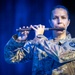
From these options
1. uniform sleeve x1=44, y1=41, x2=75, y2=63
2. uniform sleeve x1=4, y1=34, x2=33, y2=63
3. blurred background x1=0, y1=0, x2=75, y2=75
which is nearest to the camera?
uniform sleeve x1=44, y1=41, x2=75, y2=63

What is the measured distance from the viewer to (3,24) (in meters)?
2.84

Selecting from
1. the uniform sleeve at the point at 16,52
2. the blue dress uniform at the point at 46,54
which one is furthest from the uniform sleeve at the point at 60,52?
the uniform sleeve at the point at 16,52

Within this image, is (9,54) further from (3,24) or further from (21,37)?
(3,24)

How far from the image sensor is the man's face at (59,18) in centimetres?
233

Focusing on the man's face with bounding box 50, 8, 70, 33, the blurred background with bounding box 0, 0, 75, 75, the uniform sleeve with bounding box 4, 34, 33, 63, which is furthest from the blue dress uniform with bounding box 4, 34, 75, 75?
the blurred background with bounding box 0, 0, 75, 75

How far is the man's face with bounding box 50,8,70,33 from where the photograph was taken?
2.33 meters

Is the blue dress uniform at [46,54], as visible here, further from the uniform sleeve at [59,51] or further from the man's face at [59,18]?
the man's face at [59,18]

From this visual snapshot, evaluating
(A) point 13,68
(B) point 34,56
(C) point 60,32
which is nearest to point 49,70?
(B) point 34,56

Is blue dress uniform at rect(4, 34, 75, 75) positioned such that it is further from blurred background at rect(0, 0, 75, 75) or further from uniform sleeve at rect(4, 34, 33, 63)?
blurred background at rect(0, 0, 75, 75)

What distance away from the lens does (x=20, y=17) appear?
2814 mm

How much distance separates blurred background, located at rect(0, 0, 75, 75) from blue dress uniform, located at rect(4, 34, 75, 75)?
0.44 meters

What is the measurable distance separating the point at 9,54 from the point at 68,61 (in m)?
0.49

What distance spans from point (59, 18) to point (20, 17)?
0.54 meters

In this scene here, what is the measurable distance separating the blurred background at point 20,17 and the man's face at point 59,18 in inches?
13.7
